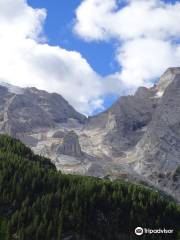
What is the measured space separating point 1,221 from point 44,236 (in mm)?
15135

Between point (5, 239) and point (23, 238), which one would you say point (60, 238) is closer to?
point (23, 238)

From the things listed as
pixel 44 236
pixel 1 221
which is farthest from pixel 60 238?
pixel 1 221

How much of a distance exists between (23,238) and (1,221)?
9.68 metres

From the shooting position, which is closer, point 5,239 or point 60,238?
point 5,239

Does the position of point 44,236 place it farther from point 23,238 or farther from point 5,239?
point 5,239

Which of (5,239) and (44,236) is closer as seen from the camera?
(5,239)

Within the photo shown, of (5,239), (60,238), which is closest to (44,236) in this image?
(60,238)

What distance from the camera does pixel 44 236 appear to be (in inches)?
7844

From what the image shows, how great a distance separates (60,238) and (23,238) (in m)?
12.4

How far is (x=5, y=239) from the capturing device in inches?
6993

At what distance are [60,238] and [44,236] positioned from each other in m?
5.55

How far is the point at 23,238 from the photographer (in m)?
194

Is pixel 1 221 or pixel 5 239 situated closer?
pixel 5 239

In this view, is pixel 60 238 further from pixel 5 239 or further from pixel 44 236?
pixel 5 239
